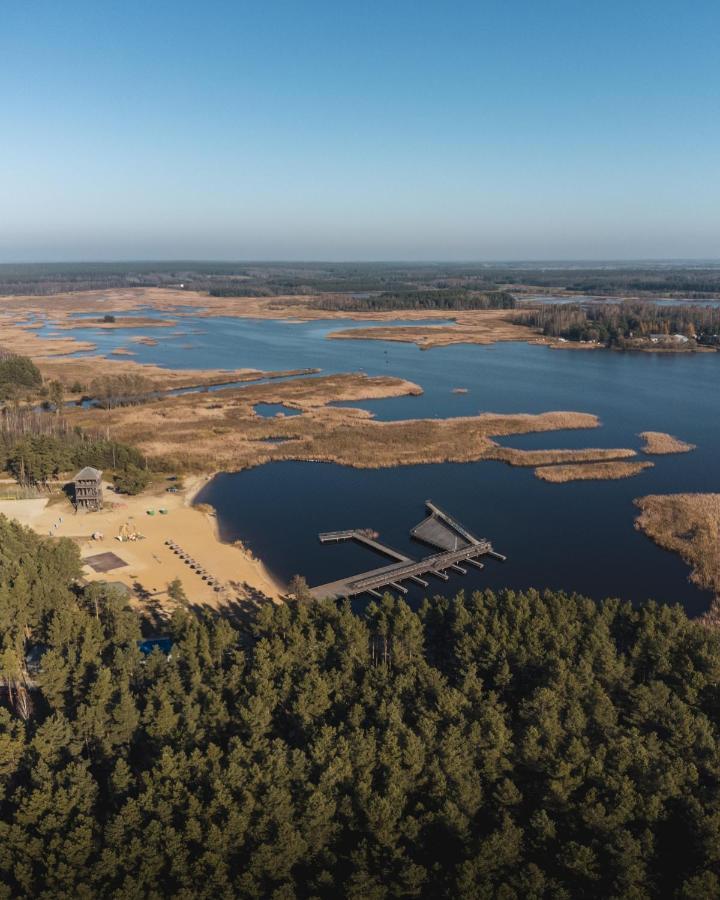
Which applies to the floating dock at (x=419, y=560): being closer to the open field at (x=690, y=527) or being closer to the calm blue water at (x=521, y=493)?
the calm blue water at (x=521, y=493)

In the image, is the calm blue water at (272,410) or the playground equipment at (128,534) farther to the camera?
the calm blue water at (272,410)

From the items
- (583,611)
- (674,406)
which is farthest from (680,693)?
(674,406)

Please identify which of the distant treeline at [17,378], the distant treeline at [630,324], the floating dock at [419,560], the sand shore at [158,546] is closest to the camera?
the sand shore at [158,546]

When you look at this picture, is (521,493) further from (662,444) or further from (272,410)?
(272,410)

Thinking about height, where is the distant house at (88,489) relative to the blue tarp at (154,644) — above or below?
above

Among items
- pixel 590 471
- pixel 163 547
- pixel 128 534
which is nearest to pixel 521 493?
pixel 590 471

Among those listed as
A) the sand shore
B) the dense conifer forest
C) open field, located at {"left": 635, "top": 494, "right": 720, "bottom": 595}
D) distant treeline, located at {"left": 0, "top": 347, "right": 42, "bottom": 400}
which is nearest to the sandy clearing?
the sand shore

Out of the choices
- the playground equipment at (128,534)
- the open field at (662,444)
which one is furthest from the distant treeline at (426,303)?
the playground equipment at (128,534)
